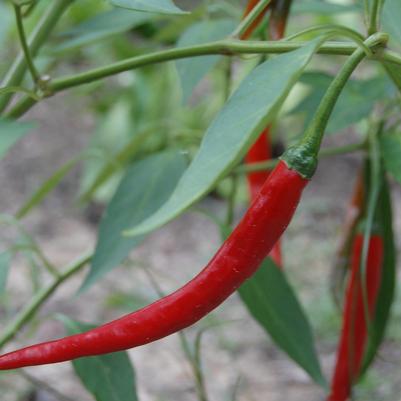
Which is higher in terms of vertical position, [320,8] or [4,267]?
[320,8]

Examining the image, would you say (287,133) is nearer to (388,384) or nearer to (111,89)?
(111,89)

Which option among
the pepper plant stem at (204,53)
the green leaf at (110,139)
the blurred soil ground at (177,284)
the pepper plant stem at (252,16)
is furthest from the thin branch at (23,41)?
the green leaf at (110,139)

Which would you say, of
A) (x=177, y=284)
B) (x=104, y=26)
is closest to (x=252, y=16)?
(x=104, y=26)

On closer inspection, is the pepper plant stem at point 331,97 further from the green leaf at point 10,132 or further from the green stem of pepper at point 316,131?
the green leaf at point 10,132

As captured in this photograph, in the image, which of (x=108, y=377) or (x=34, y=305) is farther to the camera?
(x=34, y=305)

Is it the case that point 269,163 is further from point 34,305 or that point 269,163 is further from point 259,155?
point 34,305
